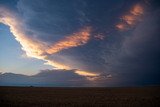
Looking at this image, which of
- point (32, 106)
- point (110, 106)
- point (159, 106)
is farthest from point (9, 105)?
point (159, 106)

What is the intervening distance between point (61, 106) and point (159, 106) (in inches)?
447

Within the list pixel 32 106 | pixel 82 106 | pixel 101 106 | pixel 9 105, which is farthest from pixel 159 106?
pixel 9 105

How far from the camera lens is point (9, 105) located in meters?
28.7

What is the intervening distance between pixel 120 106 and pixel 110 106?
3.88 feet

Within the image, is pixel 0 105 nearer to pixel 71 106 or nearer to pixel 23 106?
pixel 23 106

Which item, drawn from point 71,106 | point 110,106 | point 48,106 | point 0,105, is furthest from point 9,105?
point 110,106

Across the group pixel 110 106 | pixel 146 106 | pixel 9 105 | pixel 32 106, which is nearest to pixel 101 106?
pixel 110 106

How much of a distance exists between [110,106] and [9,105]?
1188cm

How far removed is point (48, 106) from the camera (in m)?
28.4

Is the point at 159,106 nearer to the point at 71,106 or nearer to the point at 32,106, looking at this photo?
the point at 71,106

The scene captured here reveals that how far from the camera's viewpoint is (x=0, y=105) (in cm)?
2839

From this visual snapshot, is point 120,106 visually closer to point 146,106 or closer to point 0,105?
point 146,106

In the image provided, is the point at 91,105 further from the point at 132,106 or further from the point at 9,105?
the point at 9,105

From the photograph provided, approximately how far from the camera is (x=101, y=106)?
94.9ft
